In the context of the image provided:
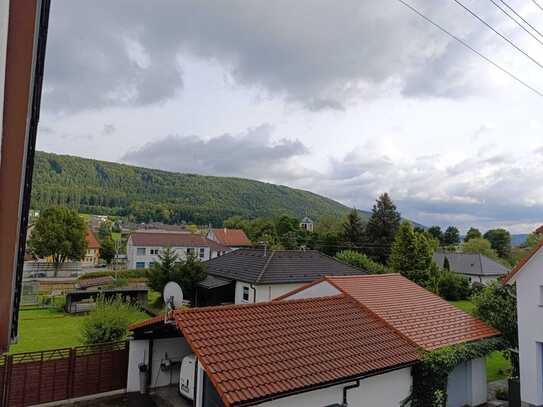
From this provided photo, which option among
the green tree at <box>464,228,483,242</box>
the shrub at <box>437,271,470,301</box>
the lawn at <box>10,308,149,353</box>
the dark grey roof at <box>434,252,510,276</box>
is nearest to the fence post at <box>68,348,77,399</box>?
the lawn at <box>10,308,149,353</box>

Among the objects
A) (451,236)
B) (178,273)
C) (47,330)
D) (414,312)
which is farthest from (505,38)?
(451,236)

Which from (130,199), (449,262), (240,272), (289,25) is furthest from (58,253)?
(130,199)

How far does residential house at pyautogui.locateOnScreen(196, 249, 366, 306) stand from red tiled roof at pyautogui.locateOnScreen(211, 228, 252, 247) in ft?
149

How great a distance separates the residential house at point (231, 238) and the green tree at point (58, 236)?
30907 mm

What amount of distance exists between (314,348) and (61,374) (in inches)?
323

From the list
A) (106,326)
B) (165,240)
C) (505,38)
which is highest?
(505,38)

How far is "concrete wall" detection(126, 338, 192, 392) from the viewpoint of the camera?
39.2ft

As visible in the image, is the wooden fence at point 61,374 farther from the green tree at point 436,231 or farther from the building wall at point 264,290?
the green tree at point 436,231

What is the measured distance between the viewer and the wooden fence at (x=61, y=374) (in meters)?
10.3

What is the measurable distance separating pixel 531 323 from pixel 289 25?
12099 millimetres

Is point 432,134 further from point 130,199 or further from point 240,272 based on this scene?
point 130,199

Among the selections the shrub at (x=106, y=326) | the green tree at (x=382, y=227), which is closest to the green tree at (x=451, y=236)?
the green tree at (x=382, y=227)

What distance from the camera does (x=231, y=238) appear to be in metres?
77.8

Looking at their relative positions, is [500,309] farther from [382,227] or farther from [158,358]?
[382,227]
